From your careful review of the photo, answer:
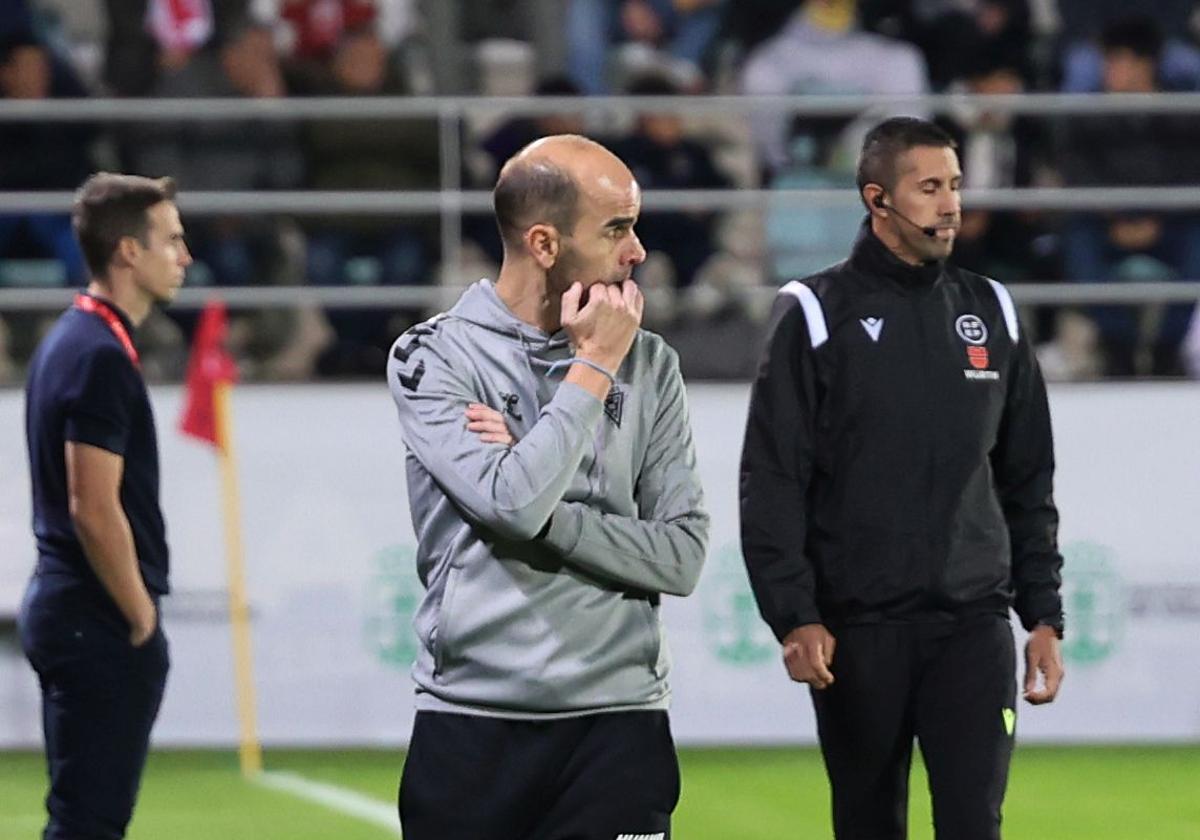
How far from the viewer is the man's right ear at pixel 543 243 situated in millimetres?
3805

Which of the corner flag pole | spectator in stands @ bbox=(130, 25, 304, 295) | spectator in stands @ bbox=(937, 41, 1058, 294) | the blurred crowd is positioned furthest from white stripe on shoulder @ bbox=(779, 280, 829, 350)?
spectator in stands @ bbox=(130, 25, 304, 295)

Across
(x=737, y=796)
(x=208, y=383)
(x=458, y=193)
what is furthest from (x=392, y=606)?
(x=458, y=193)

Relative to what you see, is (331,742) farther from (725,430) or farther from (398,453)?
(725,430)

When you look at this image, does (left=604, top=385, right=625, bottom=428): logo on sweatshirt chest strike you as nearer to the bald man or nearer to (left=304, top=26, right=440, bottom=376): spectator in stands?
the bald man

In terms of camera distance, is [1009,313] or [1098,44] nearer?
[1009,313]

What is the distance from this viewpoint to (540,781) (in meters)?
3.84

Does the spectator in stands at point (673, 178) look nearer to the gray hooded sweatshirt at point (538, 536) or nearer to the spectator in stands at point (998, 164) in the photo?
the spectator in stands at point (998, 164)

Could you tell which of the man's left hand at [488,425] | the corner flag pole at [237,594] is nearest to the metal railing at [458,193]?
the corner flag pole at [237,594]

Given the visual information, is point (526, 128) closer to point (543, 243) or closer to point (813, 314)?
point (813, 314)

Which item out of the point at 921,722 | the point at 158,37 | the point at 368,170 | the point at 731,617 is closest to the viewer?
the point at 921,722

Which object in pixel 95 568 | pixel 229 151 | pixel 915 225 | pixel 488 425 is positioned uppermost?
pixel 915 225

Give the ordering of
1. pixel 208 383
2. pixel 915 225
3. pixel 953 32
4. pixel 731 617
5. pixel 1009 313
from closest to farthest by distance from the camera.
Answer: pixel 915 225 → pixel 1009 313 → pixel 208 383 → pixel 731 617 → pixel 953 32

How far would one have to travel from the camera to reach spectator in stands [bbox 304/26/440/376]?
36.4 ft

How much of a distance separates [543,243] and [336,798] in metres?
5.11
